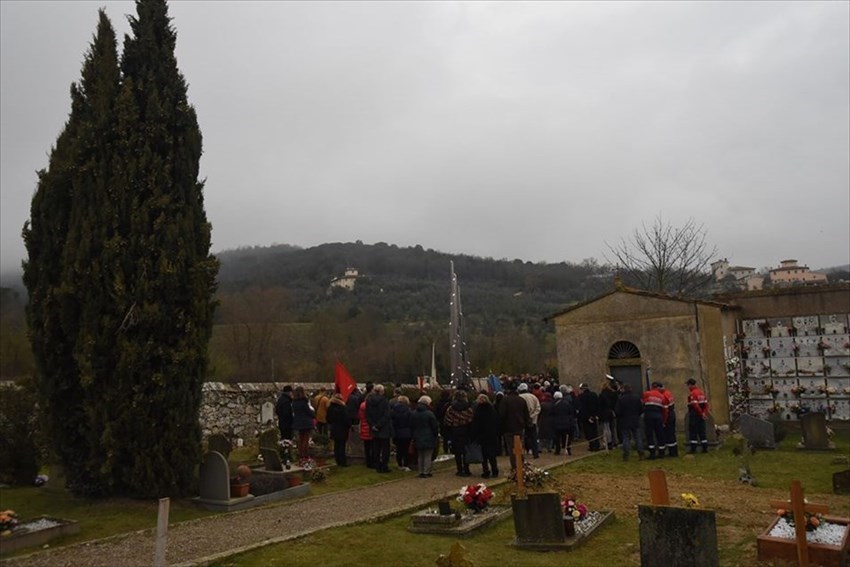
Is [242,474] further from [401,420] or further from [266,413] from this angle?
[266,413]

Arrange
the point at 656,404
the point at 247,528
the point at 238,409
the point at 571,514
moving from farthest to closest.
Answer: the point at 238,409 → the point at 656,404 → the point at 247,528 → the point at 571,514

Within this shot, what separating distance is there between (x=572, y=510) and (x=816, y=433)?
32.9 ft

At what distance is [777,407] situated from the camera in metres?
19.2

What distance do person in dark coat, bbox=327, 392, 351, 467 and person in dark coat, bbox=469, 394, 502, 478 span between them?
3.03 m

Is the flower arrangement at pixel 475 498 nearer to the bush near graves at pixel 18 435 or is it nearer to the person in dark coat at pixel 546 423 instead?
the person in dark coat at pixel 546 423

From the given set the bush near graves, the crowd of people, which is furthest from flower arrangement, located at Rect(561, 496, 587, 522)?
the bush near graves

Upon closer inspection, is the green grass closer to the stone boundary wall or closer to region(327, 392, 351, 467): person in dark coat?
region(327, 392, 351, 467): person in dark coat

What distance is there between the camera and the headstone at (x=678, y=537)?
6.25 m

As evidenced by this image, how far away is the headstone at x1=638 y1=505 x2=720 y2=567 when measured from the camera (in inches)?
246

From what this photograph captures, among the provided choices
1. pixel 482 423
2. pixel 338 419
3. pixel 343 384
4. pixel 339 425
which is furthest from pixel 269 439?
pixel 343 384

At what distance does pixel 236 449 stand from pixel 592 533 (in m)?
12.0

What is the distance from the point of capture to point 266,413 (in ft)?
64.5

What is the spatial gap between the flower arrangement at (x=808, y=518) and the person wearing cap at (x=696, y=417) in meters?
8.18

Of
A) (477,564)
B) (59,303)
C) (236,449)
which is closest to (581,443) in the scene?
(236,449)
